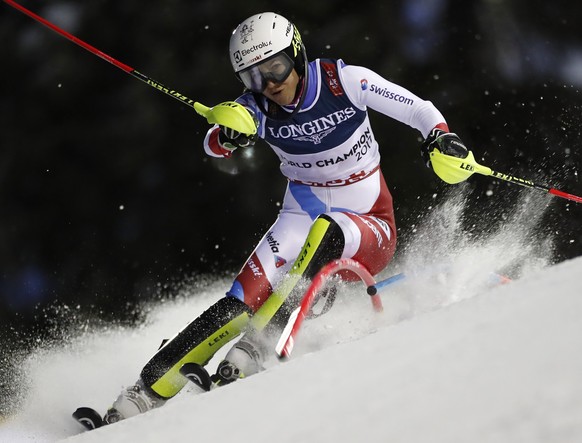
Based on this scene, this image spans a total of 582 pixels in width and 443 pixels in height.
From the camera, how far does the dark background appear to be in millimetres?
5594

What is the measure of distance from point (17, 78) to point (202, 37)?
133cm

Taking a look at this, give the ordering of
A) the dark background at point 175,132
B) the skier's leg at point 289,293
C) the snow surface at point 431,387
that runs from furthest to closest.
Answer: the dark background at point 175,132, the skier's leg at point 289,293, the snow surface at point 431,387

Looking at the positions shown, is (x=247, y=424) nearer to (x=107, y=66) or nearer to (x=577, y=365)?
(x=577, y=365)

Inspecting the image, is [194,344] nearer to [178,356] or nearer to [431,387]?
[178,356]

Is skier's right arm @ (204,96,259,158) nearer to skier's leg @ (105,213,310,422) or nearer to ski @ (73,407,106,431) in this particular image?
skier's leg @ (105,213,310,422)

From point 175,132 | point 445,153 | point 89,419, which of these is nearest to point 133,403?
point 89,419

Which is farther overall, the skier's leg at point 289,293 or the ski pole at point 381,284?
the ski pole at point 381,284

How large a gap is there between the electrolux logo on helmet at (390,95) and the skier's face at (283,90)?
32 centimetres

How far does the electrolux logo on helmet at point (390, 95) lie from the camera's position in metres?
3.32

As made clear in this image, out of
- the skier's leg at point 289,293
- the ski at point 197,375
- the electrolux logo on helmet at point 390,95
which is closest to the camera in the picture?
the ski at point 197,375

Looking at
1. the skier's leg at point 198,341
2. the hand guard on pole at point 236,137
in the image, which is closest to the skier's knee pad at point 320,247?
the skier's leg at point 198,341

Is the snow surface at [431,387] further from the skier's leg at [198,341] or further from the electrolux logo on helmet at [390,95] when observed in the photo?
the electrolux logo on helmet at [390,95]

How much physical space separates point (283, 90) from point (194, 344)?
1.05 metres

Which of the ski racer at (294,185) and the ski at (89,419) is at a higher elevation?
the ski racer at (294,185)
